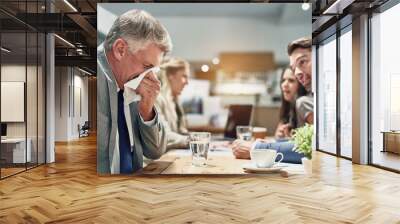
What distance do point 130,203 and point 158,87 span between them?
1.74 m

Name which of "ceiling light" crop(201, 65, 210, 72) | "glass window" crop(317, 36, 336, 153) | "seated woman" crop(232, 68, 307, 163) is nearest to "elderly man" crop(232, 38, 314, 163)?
"seated woman" crop(232, 68, 307, 163)

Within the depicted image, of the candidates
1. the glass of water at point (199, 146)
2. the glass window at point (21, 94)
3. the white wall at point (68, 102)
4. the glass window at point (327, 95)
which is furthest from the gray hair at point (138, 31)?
the glass window at point (327, 95)

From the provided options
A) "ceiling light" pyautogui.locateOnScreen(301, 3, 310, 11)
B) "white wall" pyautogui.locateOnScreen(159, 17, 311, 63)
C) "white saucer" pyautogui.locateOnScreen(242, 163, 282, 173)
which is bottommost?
"white saucer" pyautogui.locateOnScreen(242, 163, 282, 173)

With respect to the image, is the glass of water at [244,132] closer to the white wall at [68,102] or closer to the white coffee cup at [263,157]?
the white coffee cup at [263,157]

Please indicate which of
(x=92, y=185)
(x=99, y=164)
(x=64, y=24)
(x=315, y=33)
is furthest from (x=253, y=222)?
(x=315, y=33)

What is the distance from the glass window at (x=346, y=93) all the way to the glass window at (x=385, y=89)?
2.32 feet

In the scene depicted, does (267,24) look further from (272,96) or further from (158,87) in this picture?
(158,87)

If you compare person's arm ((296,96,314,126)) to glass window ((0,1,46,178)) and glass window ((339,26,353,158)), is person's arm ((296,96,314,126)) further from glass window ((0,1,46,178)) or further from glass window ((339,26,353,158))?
glass window ((0,1,46,178))

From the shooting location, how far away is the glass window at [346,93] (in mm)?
7207

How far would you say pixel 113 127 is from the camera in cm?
501

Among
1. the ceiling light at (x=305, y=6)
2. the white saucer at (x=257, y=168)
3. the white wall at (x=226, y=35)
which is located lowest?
the white saucer at (x=257, y=168)

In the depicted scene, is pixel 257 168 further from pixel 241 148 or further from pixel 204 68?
pixel 204 68

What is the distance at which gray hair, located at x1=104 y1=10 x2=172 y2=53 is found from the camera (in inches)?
196

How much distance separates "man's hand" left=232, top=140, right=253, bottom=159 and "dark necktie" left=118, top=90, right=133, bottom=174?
51.7 inches
